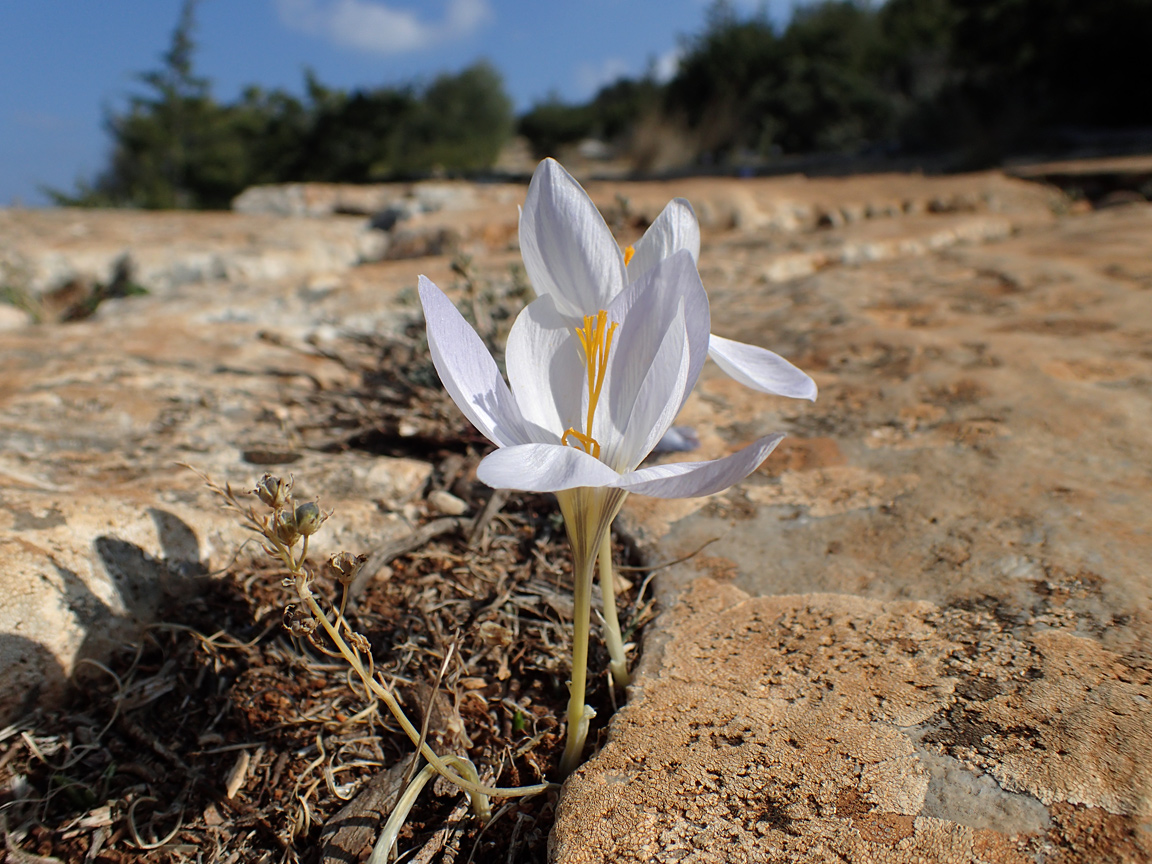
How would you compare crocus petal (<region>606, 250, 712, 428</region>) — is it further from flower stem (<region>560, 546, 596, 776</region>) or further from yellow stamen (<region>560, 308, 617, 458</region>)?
flower stem (<region>560, 546, 596, 776</region>)

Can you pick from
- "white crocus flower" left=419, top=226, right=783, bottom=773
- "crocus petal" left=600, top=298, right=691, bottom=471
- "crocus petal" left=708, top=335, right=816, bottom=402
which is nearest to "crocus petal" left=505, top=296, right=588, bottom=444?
"white crocus flower" left=419, top=226, right=783, bottom=773

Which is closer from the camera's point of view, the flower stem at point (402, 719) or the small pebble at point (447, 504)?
the flower stem at point (402, 719)

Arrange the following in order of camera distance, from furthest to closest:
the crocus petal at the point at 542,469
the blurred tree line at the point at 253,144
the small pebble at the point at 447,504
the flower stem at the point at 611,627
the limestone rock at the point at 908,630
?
the blurred tree line at the point at 253,144 → the small pebble at the point at 447,504 → the flower stem at the point at 611,627 → the limestone rock at the point at 908,630 → the crocus petal at the point at 542,469

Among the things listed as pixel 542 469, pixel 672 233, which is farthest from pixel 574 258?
pixel 542 469

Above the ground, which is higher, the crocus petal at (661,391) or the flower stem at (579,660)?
the crocus petal at (661,391)

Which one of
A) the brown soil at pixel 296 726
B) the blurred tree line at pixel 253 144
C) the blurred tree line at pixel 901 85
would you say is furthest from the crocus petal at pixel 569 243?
the blurred tree line at pixel 253 144

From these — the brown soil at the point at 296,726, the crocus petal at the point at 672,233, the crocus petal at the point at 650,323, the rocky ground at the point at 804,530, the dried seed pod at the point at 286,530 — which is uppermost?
the crocus petal at the point at 672,233

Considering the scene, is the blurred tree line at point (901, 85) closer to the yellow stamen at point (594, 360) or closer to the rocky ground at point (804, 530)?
A: the rocky ground at point (804, 530)
